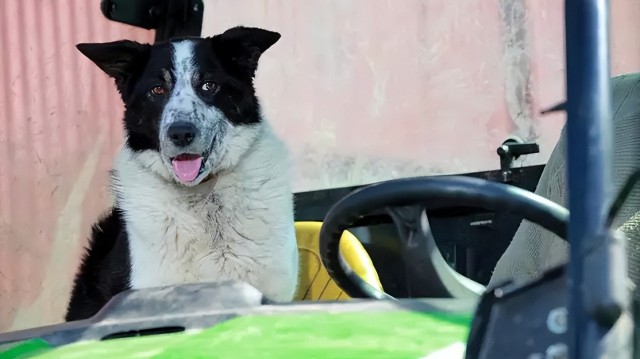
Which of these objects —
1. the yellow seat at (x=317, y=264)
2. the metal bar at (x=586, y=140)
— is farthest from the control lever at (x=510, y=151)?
the metal bar at (x=586, y=140)

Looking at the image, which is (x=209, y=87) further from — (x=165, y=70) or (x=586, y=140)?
(x=586, y=140)

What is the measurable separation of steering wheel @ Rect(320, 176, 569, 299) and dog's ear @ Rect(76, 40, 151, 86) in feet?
4.00

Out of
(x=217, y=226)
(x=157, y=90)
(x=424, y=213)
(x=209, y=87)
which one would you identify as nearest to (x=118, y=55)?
(x=157, y=90)

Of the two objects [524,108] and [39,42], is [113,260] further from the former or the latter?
[524,108]

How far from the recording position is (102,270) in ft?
7.46

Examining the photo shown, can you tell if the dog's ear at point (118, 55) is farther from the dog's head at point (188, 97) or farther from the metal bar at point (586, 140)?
the metal bar at point (586, 140)

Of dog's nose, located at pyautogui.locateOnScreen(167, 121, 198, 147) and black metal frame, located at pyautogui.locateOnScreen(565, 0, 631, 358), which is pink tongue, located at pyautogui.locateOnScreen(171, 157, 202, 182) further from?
black metal frame, located at pyautogui.locateOnScreen(565, 0, 631, 358)

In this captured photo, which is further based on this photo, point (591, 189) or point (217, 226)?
point (217, 226)

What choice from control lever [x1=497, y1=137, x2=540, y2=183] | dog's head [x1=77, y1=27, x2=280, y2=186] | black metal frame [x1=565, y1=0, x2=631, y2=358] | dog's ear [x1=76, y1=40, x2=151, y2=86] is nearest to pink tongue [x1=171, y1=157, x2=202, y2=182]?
dog's head [x1=77, y1=27, x2=280, y2=186]

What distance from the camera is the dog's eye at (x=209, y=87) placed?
85.4 inches

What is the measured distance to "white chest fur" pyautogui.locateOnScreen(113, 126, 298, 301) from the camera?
6.85 ft

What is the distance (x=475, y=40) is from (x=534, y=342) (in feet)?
8.79

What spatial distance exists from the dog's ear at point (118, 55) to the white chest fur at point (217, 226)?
0.23 metres

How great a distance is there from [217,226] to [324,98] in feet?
3.85
